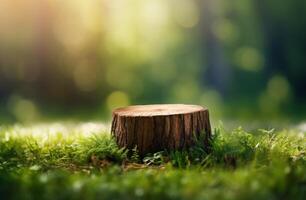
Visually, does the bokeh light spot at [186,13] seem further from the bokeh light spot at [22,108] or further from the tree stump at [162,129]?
the tree stump at [162,129]

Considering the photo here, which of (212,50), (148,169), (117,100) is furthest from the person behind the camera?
(212,50)

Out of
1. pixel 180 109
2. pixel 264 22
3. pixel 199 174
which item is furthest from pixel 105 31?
pixel 199 174

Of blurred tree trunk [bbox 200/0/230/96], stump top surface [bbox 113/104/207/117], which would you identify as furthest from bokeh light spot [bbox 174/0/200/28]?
stump top surface [bbox 113/104/207/117]

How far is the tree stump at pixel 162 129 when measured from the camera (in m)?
6.38

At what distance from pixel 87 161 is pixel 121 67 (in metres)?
12.5

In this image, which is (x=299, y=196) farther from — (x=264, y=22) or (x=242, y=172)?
(x=264, y=22)

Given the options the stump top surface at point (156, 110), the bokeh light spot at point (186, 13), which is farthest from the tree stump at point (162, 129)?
the bokeh light spot at point (186, 13)

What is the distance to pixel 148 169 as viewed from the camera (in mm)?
5883

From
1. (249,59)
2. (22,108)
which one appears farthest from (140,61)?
(22,108)

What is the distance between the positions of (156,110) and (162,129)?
0.50 m

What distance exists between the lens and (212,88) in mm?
18203

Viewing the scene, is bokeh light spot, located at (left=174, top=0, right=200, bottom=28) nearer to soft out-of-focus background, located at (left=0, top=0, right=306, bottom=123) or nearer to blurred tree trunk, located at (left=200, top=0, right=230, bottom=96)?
soft out-of-focus background, located at (left=0, top=0, right=306, bottom=123)

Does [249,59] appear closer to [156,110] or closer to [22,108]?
[22,108]

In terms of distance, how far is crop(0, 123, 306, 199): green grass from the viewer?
4.70m
